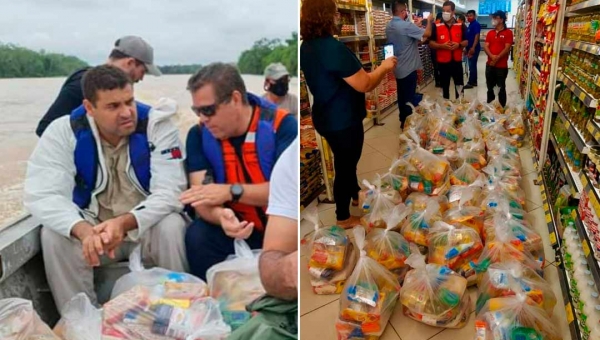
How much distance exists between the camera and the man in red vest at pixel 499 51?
5.37 metres

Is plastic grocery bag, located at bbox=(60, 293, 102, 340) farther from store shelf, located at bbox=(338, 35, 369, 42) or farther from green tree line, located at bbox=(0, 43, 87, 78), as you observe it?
store shelf, located at bbox=(338, 35, 369, 42)

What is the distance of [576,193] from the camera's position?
2.32m

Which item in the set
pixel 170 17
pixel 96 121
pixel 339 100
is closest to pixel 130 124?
pixel 96 121

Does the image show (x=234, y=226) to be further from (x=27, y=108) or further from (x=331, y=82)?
(x=331, y=82)

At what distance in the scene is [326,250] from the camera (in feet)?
7.31

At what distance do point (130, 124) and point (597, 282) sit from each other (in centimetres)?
173

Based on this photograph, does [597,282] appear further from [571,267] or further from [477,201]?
[477,201]

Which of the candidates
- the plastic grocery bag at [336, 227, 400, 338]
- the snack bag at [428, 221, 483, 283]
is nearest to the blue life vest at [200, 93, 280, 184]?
the plastic grocery bag at [336, 227, 400, 338]

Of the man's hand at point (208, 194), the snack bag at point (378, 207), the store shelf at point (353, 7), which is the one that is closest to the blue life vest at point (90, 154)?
the man's hand at point (208, 194)

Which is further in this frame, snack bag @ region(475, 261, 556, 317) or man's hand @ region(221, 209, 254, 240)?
snack bag @ region(475, 261, 556, 317)

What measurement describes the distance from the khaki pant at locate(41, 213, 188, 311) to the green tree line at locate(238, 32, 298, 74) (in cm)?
38

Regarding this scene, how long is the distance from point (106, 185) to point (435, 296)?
4.71 ft

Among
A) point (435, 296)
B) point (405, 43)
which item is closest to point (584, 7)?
point (435, 296)

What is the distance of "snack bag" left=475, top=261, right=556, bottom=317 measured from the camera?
174cm
